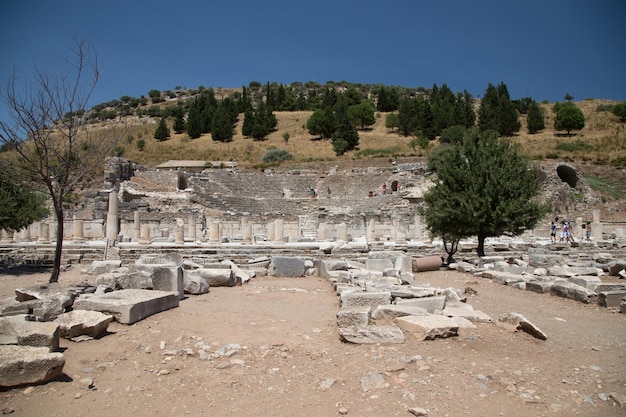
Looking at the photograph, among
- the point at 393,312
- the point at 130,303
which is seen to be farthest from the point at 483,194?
the point at 130,303

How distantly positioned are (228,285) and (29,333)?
5.58 metres

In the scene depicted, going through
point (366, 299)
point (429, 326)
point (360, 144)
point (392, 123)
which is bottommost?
point (429, 326)

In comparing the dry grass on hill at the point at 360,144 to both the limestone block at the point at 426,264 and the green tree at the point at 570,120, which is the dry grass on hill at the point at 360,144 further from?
the limestone block at the point at 426,264

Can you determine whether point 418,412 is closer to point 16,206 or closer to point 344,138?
point 16,206

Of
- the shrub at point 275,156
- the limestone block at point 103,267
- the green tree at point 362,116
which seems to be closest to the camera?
the limestone block at point 103,267

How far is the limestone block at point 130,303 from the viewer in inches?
266

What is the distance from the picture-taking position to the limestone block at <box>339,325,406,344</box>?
19.5 ft

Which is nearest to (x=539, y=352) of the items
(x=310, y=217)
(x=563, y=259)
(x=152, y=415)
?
(x=152, y=415)

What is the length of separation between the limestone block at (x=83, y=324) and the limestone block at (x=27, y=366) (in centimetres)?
118

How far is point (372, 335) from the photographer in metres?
6.04

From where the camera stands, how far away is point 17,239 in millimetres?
21391

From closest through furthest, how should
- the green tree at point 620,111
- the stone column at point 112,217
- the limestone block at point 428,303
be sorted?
1. the limestone block at point 428,303
2. the stone column at point 112,217
3. the green tree at point 620,111

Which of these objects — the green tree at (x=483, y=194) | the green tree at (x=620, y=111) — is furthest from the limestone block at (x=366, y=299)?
the green tree at (x=620, y=111)

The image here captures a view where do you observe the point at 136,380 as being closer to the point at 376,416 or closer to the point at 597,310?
the point at 376,416
